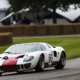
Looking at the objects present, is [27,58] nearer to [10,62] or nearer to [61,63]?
[10,62]

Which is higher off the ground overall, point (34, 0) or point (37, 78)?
point (34, 0)

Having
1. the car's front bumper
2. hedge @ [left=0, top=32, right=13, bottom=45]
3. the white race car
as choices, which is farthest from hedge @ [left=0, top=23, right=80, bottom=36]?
the car's front bumper

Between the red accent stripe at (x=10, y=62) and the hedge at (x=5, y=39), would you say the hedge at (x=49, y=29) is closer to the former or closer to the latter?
the hedge at (x=5, y=39)

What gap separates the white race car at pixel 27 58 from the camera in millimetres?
19766

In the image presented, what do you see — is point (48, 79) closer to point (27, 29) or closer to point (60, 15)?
point (27, 29)

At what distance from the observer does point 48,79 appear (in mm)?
16828

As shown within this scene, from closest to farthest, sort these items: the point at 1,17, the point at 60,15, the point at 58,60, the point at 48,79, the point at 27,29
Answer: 1. the point at 48,79
2. the point at 58,60
3. the point at 27,29
4. the point at 60,15
5. the point at 1,17

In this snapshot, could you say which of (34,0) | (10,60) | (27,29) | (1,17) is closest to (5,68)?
(10,60)

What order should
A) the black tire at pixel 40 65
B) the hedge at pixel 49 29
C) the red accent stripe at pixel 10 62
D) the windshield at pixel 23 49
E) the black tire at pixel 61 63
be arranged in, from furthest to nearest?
1. the hedge at pixel 49 29
2. the black tire at pixel 61 63
3. the windshield at pixel 23 49
4. the black tire at pixel 40 65
5. the red accent stripe at pixel 10 62

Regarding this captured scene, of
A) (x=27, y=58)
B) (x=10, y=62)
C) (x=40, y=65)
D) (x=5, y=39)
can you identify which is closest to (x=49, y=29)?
(x=5, y=39)

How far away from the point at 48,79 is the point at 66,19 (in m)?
64.1

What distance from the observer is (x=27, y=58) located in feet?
65.3

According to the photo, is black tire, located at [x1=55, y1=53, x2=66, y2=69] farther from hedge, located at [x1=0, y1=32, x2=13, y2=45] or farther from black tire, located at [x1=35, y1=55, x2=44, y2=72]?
hedge, located at [x1=0, y1=32, x2=13, y2=45]

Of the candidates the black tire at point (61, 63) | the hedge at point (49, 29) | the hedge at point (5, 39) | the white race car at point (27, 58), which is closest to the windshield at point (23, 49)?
the white race car at point (27, 58)
